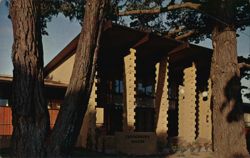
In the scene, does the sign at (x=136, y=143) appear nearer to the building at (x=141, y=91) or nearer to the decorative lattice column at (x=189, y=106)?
the building at (x=141, y=91)

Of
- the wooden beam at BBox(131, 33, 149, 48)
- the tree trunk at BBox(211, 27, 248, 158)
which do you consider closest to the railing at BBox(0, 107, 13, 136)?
the wooden beam at BBox(131, 33, 149, 48)

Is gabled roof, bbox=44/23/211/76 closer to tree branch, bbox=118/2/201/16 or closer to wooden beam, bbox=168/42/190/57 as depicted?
wooden beam, bbox=168/42/190/57

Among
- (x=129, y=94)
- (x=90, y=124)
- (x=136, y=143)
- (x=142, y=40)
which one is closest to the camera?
(x=136, y=143)

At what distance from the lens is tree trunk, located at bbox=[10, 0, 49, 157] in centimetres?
699

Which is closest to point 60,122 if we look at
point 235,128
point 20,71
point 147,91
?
point 20,71

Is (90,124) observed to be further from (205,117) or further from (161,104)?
(205,117)

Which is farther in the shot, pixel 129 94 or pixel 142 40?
pixel 129 94

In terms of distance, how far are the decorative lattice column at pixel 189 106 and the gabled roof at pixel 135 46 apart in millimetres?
1783

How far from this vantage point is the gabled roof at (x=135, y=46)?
70.6 feet

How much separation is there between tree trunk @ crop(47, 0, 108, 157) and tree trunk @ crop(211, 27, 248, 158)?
339 inches

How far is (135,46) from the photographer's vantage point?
76.9 ft

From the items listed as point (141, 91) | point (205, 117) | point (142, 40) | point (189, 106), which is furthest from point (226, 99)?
point (205, 117)

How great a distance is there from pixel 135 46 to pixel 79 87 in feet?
52.5

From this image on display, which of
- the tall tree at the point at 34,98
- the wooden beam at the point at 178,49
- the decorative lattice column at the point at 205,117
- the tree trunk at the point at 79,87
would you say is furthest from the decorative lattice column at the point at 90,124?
the tall tree at the point at 34,98
